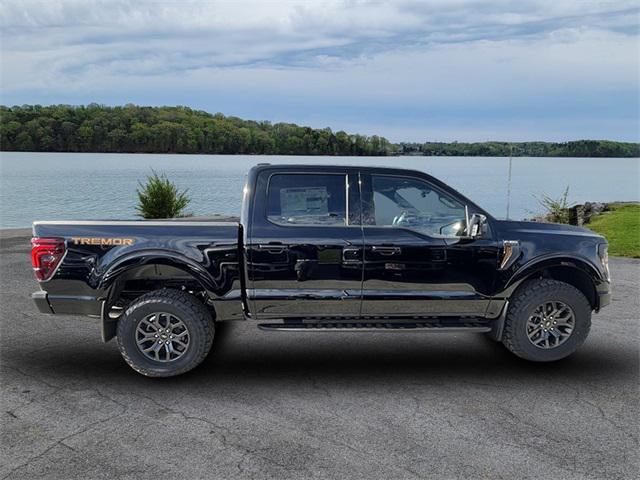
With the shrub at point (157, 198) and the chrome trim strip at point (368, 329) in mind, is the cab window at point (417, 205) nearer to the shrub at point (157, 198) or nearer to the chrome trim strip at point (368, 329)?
the chrome trim strip at point (368, 329)

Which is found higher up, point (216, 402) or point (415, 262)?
point (415, 262)

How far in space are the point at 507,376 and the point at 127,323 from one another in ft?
11.5

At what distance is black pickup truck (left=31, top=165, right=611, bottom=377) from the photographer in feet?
16.4

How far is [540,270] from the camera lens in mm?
5500

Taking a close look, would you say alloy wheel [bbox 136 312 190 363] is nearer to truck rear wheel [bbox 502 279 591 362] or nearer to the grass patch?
truck rear wheel [bbox 502 279 591 362]

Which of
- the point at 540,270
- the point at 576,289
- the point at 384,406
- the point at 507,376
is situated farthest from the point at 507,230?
the point at 384,406

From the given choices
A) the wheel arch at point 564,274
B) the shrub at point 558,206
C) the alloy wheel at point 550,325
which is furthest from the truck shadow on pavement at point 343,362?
the shrub at point 558,206

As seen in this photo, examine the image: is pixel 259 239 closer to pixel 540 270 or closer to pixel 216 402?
pixel 216 402

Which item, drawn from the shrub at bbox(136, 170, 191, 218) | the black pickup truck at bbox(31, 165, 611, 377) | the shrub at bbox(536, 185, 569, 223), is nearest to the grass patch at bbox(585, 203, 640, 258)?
the shrub at bbox(536, 185, 569, 223)

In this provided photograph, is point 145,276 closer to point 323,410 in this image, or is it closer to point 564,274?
point 323,410

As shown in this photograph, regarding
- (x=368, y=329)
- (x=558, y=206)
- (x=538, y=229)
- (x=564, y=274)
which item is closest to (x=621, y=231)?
(x=558, y=206)

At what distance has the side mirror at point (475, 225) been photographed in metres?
5.05

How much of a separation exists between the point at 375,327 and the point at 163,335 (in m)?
1.95

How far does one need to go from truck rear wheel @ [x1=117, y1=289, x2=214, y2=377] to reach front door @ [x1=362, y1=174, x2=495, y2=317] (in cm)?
159
